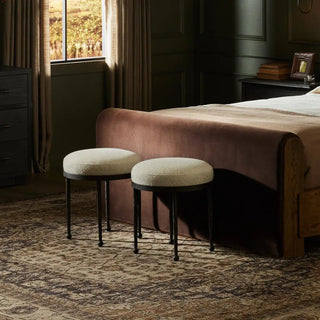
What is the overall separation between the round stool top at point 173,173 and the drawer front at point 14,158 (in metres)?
1.90

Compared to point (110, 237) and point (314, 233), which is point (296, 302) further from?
point (110, 237)

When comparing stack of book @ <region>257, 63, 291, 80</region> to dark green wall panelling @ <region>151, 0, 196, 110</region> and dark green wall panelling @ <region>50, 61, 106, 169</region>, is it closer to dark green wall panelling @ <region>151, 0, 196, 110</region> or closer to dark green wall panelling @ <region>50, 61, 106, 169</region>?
dark green wall panelling @ <region>151, 0, 196, 110</region>

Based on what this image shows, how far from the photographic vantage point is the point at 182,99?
7895mm

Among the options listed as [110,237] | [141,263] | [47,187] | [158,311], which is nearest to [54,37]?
[47,187]

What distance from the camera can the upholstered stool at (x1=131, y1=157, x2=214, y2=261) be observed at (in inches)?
166

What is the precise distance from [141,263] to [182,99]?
3.78 metres

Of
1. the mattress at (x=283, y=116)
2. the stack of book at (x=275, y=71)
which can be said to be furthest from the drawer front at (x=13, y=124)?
the stack of book at (x=275, y=71)

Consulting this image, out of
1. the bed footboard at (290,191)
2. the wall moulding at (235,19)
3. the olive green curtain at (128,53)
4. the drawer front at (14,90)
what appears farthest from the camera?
the wall moulding at (235,19)

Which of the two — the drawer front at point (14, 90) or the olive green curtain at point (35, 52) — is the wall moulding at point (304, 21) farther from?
the drawer front at point (14, 90)

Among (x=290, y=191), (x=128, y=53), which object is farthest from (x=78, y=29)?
(x=290, y=191)

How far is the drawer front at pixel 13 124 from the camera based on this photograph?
236 inches

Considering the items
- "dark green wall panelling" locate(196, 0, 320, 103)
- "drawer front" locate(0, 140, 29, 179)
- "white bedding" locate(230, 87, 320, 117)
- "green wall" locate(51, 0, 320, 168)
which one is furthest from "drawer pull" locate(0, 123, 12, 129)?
"dark green wall panelling" locate(196, 0, 320, 103)

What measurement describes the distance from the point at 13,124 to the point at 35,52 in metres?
0.76

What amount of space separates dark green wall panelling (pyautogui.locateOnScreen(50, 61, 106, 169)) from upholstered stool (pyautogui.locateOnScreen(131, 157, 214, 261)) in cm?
261
